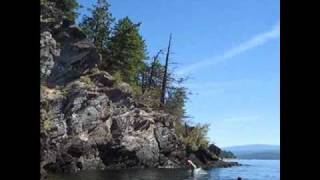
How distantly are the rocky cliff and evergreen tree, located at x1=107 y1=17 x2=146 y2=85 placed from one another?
19.0 feet

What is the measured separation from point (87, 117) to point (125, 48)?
47.6ft

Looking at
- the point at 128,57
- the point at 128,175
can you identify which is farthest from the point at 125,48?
the point at 128,175

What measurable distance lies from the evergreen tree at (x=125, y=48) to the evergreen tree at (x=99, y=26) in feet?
2.94

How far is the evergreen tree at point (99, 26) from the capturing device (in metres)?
56.3

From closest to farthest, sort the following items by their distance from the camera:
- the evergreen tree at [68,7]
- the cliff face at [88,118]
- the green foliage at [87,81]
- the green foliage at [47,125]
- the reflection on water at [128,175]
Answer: the reflection on water at [128,175], the green foliage at [47,125], the cliff face at [88,118], the green foliage at [87,81], the evergreen tree at [68,7]

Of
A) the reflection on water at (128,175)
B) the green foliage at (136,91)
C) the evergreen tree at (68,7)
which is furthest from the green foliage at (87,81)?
the green foliage at (136,91)

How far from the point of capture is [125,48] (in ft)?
184

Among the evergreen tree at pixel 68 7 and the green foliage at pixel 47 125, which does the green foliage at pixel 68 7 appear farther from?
the green foliage at pixel 47 125
